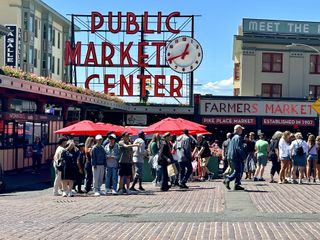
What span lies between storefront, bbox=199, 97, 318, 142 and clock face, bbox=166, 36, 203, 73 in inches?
183

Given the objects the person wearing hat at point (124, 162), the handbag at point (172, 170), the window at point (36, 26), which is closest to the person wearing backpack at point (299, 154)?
the handbag at point (172, 170)

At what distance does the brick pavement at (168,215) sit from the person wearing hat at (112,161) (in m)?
0.80

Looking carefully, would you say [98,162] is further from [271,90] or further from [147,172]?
[271,90]

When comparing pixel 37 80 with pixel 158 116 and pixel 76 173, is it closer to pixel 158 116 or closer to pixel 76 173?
pixel 76 173

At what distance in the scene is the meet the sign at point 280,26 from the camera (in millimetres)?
56812

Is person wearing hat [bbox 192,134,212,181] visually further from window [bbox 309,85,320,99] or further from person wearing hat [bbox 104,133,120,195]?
window [bbox 309,85,320,99]

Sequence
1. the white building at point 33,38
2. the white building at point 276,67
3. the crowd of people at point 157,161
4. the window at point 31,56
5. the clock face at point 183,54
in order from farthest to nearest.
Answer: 1. the window at point 31,56
2. the white building at point 276,67
3. the white building at point 33,38
4. the clock face at point 183,54
5. the crowd of people at point 157,161

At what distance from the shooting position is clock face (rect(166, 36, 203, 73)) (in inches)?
1804

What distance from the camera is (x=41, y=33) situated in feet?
200

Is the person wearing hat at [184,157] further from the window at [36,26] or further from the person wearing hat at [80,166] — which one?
the window at [36,26]

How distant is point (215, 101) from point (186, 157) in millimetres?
31329

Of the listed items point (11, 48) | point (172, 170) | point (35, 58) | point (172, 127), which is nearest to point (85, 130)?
point (172, 170)

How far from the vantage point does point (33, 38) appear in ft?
188

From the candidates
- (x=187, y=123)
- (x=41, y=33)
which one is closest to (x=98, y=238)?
(x=187, y=123)
